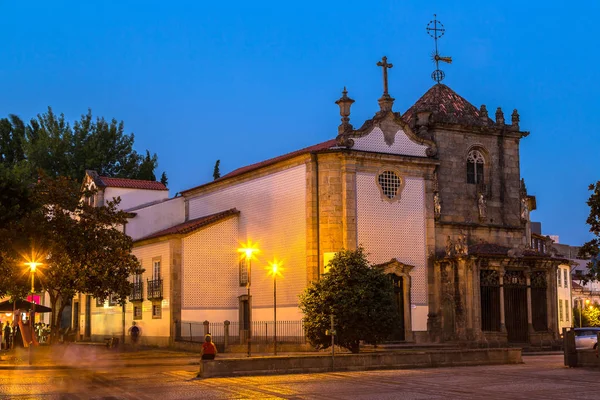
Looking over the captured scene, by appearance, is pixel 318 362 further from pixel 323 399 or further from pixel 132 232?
pixel 132 232

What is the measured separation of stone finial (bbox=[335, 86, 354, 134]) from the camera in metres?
41.2

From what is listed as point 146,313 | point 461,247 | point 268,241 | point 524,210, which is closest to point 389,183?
point 461,247

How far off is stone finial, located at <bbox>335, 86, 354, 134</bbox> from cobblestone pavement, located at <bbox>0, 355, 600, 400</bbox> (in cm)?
1531

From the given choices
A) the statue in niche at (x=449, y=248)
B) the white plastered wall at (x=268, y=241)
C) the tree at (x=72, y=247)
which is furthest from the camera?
the statue in niche at (x=449, y=248)

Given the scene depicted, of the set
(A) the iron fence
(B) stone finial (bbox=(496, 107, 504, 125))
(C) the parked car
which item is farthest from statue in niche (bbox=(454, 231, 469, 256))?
(A) the iron fence

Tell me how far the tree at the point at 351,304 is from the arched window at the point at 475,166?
39.5 ft

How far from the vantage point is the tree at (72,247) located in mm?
36312

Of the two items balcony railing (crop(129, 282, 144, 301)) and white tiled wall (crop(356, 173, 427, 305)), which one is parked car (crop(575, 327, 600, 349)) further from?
balcony railing (crop(129, 282, 144, 301))

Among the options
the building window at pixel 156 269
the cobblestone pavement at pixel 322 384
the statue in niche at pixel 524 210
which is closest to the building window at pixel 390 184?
the statue in niche at pixel 524 210

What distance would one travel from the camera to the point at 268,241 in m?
43.4

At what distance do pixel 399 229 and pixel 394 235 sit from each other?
1.46 ft

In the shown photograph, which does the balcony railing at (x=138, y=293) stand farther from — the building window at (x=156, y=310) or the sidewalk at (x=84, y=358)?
the sidewalk at (x=84, y=358)

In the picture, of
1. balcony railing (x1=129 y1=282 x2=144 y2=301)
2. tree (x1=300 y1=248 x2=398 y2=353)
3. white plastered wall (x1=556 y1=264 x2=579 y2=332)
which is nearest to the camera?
tree (x1=300 y1=248 x2=398 y2=353)

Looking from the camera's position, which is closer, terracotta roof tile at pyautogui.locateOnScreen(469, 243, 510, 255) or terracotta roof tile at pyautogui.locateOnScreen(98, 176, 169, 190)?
terracotta roof tile at pyautogui.locateOnScreen(469, 243, 510, 255)
